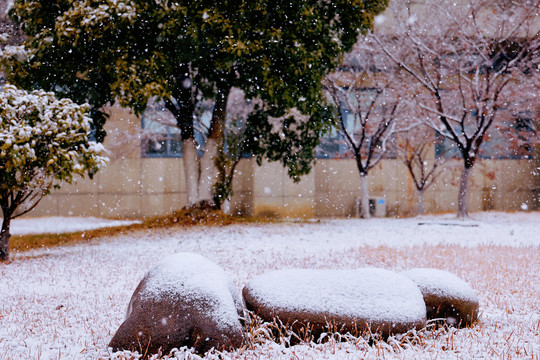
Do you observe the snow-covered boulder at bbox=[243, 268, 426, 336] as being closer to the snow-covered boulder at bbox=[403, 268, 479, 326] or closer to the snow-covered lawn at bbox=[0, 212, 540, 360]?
the snow-covered lawn at bbox=[0, 212, 540, 360]

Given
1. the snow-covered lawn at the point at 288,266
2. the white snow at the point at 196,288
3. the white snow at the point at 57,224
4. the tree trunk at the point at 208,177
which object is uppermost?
the tree trunk at the point at 208,177

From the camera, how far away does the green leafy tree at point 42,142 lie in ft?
27.2

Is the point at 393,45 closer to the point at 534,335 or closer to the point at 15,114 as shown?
the point at 15,114

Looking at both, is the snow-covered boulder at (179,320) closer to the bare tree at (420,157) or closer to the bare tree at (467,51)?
the bare tree at (467,51)

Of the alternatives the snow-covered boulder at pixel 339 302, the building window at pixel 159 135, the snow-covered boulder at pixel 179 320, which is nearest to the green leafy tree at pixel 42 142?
the snow-covered boulder at pixel 179 320

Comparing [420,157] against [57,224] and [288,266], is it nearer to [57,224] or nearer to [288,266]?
[288,266]

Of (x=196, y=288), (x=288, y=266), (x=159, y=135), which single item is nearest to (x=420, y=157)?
(x=159, y=135)

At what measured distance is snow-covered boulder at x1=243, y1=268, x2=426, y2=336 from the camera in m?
4.41

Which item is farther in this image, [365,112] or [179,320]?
[365,112]

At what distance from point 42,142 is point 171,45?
15.8 ft

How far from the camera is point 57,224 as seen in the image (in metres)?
17.7

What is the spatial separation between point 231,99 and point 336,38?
22.8 ft

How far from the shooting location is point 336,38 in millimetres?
13672

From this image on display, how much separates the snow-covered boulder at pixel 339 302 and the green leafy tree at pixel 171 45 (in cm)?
774
